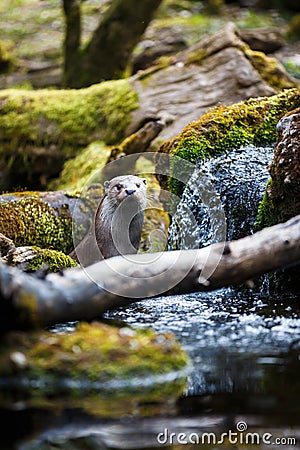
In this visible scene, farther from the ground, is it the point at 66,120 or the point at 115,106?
the point at 115,106

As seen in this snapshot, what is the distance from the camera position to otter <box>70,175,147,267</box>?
5.55 metres

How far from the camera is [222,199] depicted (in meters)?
5.40

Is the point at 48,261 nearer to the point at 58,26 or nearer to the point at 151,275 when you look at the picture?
the point at 151,275

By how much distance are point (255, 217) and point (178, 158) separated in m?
1.16

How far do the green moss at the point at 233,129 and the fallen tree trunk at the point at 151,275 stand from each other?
2.44m

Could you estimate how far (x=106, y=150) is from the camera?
835 cm

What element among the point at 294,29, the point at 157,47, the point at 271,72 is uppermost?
the point at 294,29

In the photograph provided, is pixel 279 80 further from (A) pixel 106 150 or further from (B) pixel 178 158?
(B) pixel 178 158

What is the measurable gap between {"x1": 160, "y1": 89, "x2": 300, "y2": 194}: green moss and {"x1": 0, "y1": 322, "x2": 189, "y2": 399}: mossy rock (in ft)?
10.7

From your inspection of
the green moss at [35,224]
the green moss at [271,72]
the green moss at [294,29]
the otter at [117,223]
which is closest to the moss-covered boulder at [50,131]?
the green moss at [271,72]

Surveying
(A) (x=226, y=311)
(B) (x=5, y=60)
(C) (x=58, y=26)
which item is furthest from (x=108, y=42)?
(A) (x=226, y=311)

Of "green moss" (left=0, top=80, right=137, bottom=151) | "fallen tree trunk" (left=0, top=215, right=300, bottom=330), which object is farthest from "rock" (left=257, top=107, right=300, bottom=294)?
"green moss" (left=0, top=80, right=137, bottom=151)

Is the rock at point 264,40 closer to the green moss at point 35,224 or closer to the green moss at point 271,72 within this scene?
the green moss at point 271,72

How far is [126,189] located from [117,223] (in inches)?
16.4
